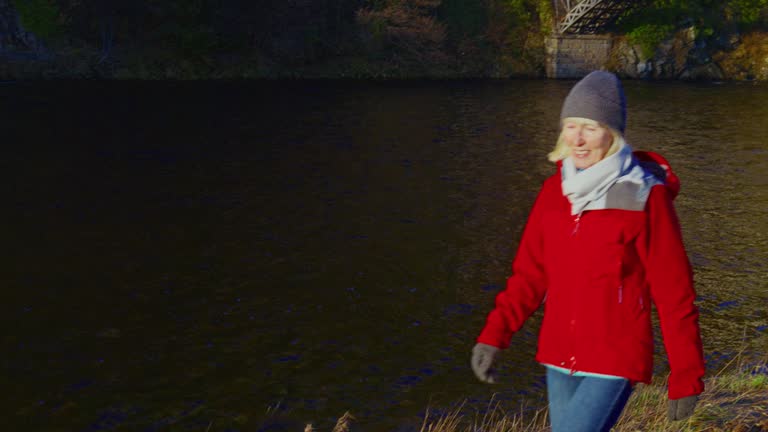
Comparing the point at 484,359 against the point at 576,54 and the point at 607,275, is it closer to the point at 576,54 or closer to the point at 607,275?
the point at 607,275

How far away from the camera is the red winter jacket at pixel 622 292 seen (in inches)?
128

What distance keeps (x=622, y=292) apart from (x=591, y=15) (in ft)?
154

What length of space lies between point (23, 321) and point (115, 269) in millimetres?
2251

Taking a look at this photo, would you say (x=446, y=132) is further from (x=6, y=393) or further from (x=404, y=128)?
(x=6, y=393)

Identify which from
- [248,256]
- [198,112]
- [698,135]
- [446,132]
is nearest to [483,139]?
[446,132]

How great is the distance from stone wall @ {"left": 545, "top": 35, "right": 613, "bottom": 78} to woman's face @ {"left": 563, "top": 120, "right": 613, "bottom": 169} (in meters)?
46.3

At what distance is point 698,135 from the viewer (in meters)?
26.5

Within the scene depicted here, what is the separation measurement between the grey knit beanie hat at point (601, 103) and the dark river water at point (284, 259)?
18.1 feet

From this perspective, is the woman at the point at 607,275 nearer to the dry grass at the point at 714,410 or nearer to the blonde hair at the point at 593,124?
the blonde hair at the point at 593,124

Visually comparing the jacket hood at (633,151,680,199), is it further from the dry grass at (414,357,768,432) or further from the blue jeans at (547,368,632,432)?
the dry grass at (414,357,768,432)

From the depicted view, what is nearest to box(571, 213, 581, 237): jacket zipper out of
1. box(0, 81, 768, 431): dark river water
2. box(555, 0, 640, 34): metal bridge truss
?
box(0, 81, 768, 431): dark river water

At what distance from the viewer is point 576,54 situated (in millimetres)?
48594

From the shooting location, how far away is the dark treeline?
39469mm

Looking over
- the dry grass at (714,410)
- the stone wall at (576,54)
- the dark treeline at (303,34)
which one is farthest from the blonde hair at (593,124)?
the stone wall at (576,54)
